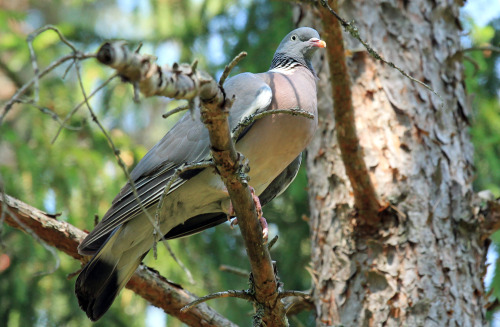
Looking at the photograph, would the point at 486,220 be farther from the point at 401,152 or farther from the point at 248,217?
the point at 248,217

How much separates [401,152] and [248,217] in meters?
1.53

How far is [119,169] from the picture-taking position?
4426 millimetres

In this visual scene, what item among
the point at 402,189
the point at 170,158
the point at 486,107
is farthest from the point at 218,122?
the point at 486,107

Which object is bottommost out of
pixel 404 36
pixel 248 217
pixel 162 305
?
pixel 162 305

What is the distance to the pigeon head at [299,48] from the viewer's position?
3.45m

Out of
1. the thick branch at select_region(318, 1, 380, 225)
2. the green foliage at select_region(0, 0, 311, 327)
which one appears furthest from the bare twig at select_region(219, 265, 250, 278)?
the green foliage at select_region(0, 0, 311, 327)

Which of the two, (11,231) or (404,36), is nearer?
(404,36)

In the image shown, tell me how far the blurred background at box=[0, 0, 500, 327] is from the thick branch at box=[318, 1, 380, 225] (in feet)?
3.87

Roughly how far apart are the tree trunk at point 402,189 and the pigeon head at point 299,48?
0.27 metres

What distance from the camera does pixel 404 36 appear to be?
362 centimetres

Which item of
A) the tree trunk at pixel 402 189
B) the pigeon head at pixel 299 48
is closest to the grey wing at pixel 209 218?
the tree trunk at pixel 402 189

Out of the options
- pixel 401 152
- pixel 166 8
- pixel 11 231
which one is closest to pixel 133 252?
pixel 11 231

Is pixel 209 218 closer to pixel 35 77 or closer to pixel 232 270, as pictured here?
pixel 232 270

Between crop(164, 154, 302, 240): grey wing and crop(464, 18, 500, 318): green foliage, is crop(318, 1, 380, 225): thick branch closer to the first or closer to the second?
crop(164, 154, 302, 240): grey wing
